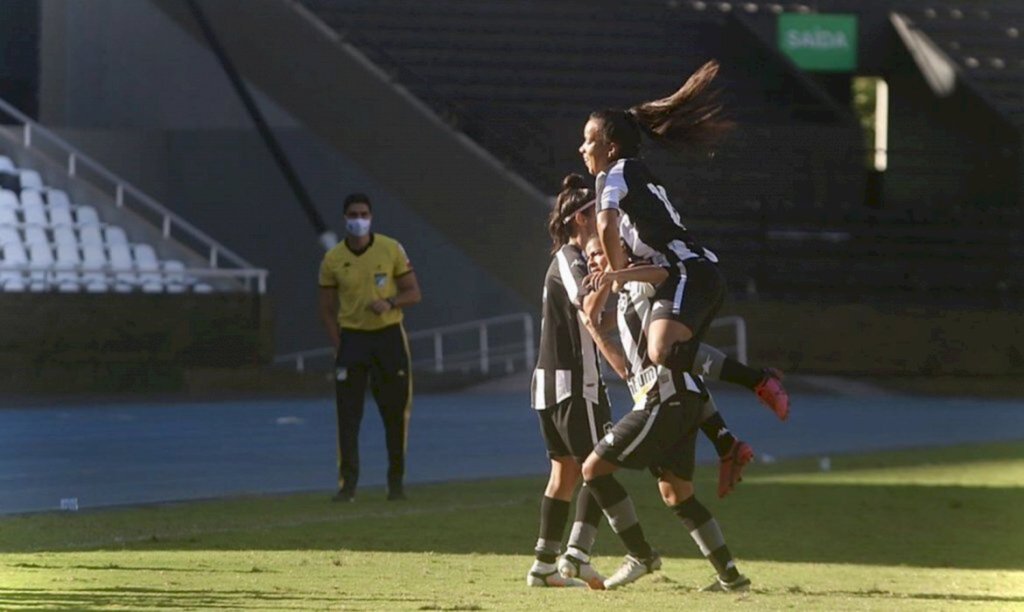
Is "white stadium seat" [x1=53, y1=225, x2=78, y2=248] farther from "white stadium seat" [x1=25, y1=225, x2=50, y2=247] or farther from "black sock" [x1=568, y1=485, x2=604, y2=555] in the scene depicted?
"black sock" [x1=568, y1=485, x2=604, y2=555]

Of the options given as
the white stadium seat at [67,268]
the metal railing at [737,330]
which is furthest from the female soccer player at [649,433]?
the metal railing at [737,330]

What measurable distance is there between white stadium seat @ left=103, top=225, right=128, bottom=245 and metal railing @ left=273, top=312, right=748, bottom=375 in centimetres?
292

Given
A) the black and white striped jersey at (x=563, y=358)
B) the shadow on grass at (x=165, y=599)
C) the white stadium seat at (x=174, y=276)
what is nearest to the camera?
the shadow on grass at (x=165, y=599)

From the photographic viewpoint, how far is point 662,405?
959cm

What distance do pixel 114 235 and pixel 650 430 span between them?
2197 centimetres

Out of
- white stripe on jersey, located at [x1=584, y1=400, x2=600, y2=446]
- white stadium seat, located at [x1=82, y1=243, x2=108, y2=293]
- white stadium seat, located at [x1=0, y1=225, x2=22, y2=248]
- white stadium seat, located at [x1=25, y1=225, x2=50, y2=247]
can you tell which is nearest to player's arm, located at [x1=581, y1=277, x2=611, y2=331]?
white stripe on jersey, located at [x1=584, y1=400, x2=600, y2=446]

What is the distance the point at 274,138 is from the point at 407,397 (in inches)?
767

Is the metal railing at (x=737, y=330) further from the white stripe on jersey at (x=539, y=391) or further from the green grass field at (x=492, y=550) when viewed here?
the white stripe on jersey at (x=539, y=391)

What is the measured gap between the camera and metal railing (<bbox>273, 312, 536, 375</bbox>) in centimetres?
3216

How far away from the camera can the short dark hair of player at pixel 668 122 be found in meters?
9.61

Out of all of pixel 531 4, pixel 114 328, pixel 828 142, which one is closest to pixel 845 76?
pixel 828 142

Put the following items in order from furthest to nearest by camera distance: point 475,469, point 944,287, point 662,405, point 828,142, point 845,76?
1. point 845,76
2. point 828,142
3. point 944,287
4. point 475,469
5. point 662,405

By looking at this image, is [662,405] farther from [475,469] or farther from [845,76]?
[845,76]

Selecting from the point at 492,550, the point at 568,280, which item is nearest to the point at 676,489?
the point at 568,280
